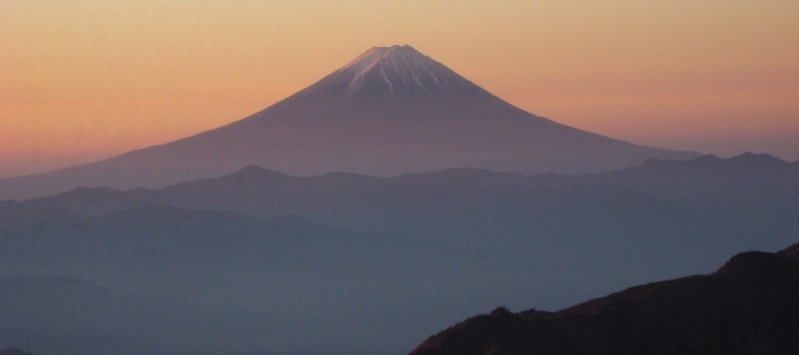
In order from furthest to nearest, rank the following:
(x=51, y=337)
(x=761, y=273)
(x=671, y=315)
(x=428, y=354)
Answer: (x=51, y=337)
(x=761, y=273)
(x=671, y=315)
(x=428, y=354)

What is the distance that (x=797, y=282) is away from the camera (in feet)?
146

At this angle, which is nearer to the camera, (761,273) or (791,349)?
(791,349)

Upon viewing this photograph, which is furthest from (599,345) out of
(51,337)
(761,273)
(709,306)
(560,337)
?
(51,337)

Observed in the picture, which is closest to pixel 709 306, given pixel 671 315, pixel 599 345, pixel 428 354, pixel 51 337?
pixel 671 315

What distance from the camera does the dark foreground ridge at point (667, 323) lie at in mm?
39281

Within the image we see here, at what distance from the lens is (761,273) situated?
4484cm

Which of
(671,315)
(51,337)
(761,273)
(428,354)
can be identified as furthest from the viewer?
(51,337)

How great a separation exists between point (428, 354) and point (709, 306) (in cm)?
859

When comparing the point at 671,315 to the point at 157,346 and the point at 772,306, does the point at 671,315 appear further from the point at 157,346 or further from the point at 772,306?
the point at 157,346


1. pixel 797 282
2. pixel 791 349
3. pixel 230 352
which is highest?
pixel 230 352

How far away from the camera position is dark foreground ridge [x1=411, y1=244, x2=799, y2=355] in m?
39.3

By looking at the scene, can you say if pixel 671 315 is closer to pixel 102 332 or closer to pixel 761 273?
pixel 761 273

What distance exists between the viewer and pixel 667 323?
41.5 m

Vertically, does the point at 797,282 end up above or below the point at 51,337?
below
